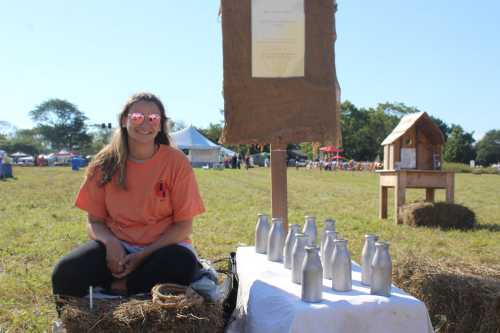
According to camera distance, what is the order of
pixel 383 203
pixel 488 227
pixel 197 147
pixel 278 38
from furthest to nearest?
pixel 197 147, pixel 383 203, pixel 488 227, pixel 278 38

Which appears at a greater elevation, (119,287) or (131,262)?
(131,262)

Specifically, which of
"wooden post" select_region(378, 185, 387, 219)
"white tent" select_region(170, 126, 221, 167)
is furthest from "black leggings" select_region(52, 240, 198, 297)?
"white tent" select_region(170, 126, 221, 167)

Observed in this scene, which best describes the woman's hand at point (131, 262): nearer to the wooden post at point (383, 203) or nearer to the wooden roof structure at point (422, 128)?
the wooden roof structure at point (422, 128)

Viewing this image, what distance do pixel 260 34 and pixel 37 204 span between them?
378 inches

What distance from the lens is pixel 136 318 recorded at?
2137mm

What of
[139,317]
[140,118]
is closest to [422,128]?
[140,118]

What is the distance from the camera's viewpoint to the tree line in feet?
268

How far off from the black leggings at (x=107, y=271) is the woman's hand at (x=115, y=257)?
31 millimetres

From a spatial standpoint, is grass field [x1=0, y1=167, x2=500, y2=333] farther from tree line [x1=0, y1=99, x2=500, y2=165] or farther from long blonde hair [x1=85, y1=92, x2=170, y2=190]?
tree line [x1=0, y1=99, x2=500, y2=165]

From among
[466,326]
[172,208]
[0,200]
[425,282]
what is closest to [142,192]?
[172,208]

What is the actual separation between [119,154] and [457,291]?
7.72 ft

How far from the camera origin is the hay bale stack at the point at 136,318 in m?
2.14

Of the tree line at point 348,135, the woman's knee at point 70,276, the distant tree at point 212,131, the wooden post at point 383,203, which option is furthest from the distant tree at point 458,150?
the woman's knee at point 70,276

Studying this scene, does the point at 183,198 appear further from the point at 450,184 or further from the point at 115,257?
the point at 450,184
